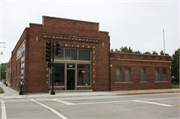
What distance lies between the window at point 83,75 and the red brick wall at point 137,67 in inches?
119

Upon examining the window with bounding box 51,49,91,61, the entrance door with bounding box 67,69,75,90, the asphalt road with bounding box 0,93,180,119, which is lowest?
the asphalt road with bounding box 0,93,180,119

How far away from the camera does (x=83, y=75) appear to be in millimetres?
21734

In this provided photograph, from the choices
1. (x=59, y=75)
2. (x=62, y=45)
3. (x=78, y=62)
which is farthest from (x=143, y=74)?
(x=62, y=45)

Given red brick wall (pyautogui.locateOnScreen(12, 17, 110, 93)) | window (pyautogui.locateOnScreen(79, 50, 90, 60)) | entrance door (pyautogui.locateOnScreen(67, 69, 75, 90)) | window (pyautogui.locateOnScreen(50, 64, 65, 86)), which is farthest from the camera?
window (pyautogui.locateOnScreen(79, 50, 90, 60))

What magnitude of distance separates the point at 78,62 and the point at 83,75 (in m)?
1.66

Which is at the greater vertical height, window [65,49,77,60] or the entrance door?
window [65,49,77,60]

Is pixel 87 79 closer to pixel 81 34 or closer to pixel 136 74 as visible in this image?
pixel 81 34

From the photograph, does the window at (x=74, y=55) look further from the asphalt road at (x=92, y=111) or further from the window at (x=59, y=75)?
the asphalt road at (x=92, y=111)

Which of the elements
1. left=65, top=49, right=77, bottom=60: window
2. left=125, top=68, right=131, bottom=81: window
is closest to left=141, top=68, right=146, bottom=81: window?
left=125, top=68, right=131, bottom=81: window

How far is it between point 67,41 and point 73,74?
12.7 ft

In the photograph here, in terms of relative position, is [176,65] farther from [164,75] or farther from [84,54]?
[84,54]

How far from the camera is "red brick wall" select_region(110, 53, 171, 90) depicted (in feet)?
75.8

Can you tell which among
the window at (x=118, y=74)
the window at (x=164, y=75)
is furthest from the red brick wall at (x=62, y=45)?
the window at (x=164, y=75)

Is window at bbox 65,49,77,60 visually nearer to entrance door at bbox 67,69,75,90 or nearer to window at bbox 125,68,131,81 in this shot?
entrance door at bbox 67,69,75,90
